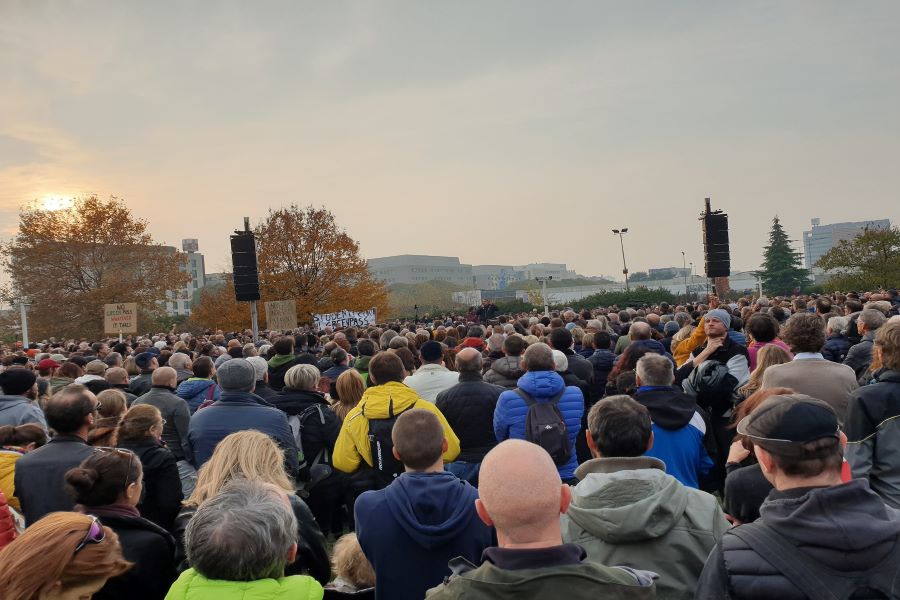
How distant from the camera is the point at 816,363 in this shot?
15.7 feet

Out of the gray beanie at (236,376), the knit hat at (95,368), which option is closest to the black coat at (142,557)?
the gray beanie at (236,376)

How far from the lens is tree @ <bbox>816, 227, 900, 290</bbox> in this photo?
1356 inches

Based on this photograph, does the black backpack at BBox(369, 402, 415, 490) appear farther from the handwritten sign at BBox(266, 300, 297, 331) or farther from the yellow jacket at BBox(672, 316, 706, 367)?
the handwritten sign at BBox(266, 300, 297, 331)

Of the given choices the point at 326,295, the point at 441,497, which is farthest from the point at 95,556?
the point at 326,295

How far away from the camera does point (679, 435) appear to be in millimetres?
4402

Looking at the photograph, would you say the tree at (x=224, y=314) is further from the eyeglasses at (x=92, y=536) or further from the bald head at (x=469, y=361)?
the eyeglasses at (x=92, y=536)

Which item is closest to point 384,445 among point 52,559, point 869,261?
point 52,559

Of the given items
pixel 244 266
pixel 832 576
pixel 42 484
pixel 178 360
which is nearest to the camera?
pixel 832 576

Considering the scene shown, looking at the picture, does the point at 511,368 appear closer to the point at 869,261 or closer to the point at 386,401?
the point at 386,401

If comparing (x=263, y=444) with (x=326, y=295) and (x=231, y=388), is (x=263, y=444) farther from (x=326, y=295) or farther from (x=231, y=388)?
(x=326, y=295)

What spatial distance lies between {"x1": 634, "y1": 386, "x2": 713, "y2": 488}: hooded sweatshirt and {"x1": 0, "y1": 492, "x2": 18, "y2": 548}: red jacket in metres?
4.00

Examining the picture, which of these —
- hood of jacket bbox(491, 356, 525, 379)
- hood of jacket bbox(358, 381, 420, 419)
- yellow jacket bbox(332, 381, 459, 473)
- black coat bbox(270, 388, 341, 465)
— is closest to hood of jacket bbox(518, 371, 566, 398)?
yellow jacket bbox(332, 381, 459, 473)

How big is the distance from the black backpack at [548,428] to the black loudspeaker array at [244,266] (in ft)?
39.4

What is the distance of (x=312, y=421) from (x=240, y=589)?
374 cm
